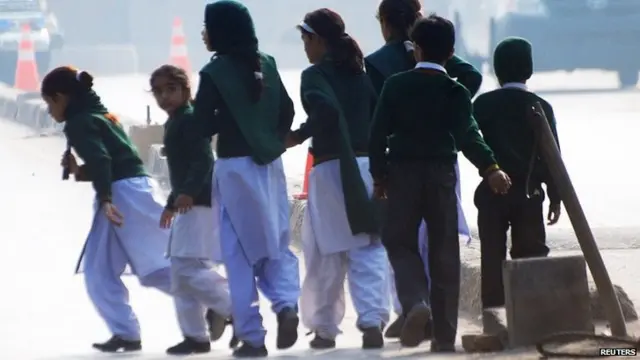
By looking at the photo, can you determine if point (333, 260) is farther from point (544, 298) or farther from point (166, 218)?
point (544, 298)

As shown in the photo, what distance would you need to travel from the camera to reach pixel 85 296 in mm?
9734

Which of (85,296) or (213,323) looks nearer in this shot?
(213,323)

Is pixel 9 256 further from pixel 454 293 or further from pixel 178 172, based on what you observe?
pixel 454 293

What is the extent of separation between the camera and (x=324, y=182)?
742cm

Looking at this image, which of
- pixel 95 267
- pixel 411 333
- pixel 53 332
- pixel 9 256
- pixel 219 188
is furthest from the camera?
pixel 9 256

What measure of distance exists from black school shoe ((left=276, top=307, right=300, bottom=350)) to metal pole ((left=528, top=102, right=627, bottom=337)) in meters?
1.20

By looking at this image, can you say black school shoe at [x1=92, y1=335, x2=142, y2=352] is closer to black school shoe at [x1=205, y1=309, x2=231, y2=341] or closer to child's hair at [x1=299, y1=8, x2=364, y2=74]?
black school shoe at [x1=205, y1=309, x2=231, y2=341]

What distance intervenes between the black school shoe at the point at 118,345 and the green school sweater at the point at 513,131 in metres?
1.83

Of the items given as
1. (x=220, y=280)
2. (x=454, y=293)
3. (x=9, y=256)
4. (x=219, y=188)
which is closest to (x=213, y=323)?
(x=220, y=280)

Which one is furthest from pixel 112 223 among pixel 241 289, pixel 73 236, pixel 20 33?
pixel 20 33

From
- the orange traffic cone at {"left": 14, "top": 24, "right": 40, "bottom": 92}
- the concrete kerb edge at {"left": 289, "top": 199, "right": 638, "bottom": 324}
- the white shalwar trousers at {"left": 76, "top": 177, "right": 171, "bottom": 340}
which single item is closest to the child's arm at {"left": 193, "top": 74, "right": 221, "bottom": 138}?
the white shalwar trousers at {"left": 76, "top": 177, "right": 171, "bottom": 340}

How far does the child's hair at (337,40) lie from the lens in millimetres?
7367

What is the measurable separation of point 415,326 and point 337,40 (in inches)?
52.7

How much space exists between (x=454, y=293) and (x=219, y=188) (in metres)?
1.07
